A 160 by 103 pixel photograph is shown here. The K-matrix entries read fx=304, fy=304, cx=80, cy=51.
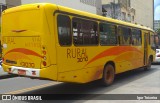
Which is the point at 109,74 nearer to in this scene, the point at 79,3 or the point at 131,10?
the point at 79,3

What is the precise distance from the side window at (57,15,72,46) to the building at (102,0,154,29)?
134ft

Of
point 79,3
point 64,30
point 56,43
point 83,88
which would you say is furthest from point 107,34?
point 79,3

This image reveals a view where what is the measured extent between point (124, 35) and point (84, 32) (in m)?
4.00

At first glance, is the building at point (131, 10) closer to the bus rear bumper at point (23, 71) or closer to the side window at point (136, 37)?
the side window at point (136, 37)

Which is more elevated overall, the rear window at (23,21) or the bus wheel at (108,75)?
the rear window at (23,21)

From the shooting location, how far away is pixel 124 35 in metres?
13.9

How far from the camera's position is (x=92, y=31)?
10.9 meters

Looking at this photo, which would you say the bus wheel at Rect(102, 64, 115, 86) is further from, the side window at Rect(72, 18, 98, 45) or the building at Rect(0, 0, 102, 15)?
the building at Rect(0, 0, 102, 15)

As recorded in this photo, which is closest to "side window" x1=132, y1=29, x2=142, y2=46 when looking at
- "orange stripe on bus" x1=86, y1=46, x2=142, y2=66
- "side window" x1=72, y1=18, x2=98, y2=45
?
"orange stripe on bus" x1=86, y1=46, x2=142, y2=66

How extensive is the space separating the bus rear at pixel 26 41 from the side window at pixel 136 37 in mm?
7236

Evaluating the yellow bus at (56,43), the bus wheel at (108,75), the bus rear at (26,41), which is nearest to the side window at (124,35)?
the yellow bus at (56,43)

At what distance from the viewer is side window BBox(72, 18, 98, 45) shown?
32.4 ft

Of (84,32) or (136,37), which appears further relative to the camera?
(136,37)

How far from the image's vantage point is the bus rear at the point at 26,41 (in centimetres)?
877
